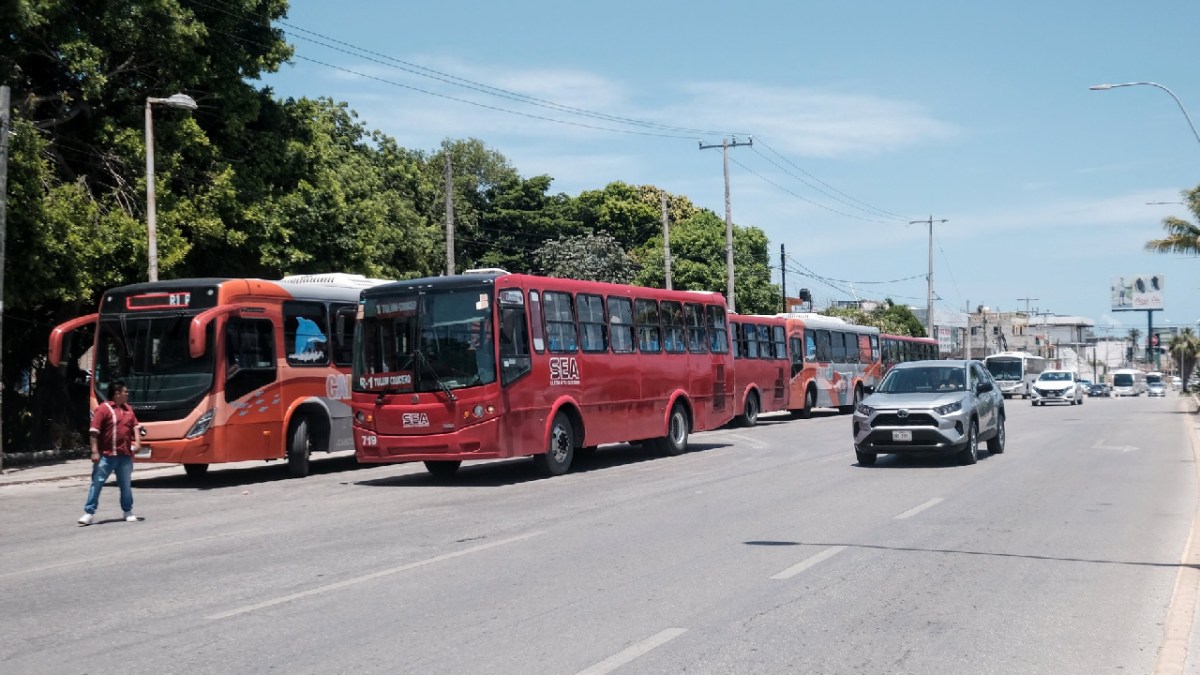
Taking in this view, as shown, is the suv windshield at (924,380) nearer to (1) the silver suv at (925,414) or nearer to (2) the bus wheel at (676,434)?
(1) the silver suv at (925,414)

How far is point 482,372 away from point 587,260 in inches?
1971

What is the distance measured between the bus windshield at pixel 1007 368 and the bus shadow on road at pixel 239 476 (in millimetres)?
52993

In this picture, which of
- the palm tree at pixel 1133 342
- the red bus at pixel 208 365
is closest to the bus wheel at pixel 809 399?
the red bus at pixel 208 365

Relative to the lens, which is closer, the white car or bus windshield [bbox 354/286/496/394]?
bus windshield [bbox 354/286/496/394]

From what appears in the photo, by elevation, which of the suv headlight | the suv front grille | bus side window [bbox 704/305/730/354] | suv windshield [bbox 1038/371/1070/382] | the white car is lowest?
the white car

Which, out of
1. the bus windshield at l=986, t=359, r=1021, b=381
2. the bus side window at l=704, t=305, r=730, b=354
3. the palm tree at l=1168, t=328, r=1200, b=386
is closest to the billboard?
the palm tree at l=1168, t=328, r=1200, b=386

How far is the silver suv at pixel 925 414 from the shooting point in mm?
19438

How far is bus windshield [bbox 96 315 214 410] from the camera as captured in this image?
18.9 meters

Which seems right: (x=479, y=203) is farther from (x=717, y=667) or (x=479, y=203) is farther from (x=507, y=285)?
(x=717, y=667)

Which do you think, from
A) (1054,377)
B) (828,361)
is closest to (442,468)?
(828,361)

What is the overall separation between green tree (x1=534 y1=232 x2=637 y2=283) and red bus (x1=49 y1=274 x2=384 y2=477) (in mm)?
46546

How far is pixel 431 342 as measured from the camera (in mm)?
18203

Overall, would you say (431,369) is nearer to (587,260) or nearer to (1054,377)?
(1054,377)

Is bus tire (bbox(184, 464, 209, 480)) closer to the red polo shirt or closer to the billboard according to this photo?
the red polo shirt
